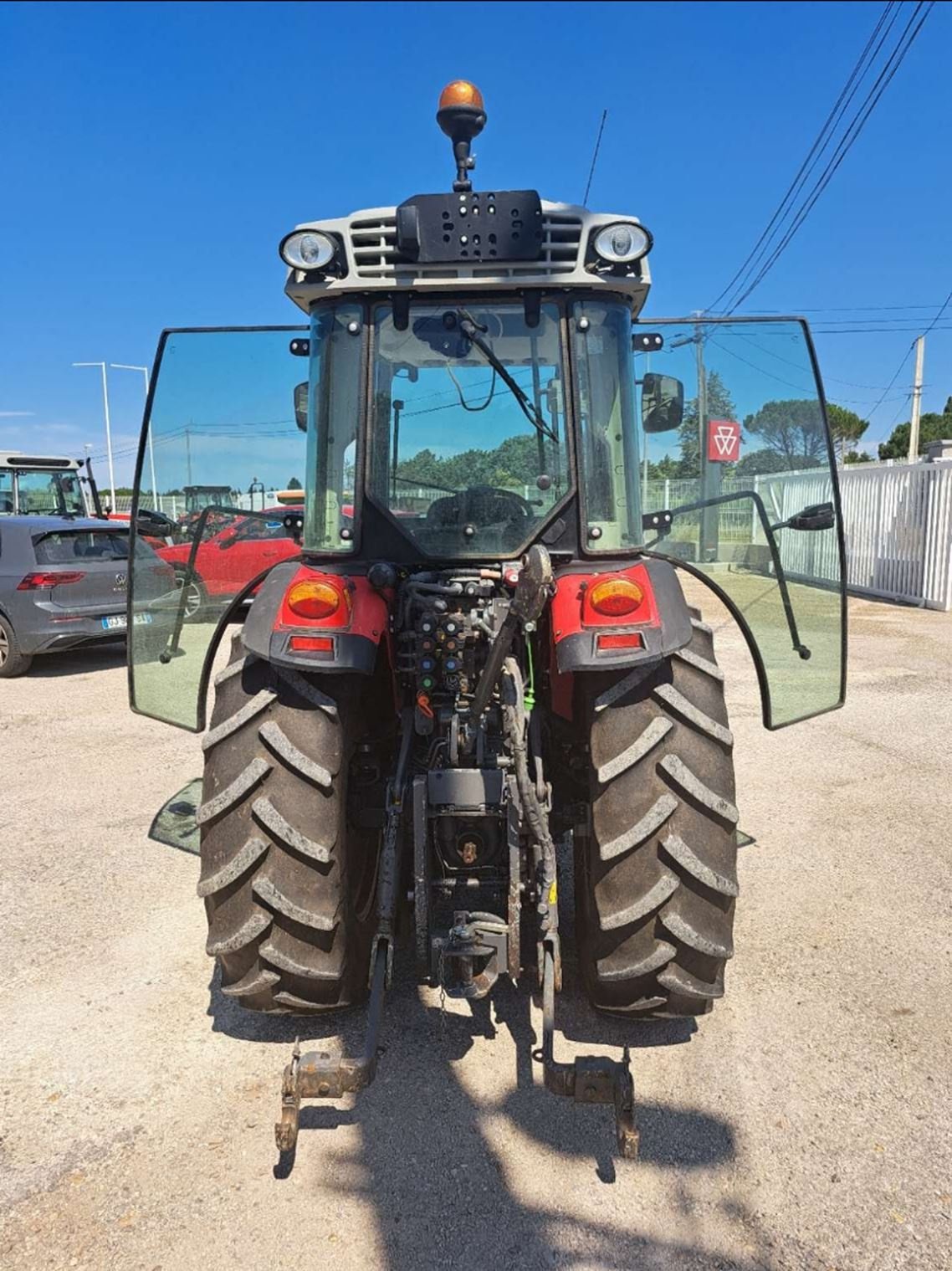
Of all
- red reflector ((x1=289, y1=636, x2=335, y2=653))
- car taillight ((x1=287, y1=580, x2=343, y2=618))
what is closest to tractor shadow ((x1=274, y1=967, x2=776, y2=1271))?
red reflector ((x1=289, y1=636, x2=335, y2=653))

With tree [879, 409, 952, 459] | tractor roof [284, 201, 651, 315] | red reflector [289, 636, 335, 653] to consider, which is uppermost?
tree [879, 409, 952, 459]

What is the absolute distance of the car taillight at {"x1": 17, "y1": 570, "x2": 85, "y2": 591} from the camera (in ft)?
29.6

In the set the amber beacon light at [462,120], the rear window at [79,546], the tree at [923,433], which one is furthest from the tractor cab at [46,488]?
the tree at [923,433]

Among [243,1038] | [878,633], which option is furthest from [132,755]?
[878,633]

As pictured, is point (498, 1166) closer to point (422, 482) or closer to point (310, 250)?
point (422, 482)

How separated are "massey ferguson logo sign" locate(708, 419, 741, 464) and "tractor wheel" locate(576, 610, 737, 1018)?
1.26 m

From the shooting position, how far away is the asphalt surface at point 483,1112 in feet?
7.07

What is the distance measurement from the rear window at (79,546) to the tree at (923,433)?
127 feet

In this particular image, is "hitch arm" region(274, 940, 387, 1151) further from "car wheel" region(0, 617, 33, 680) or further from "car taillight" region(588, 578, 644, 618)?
"car wheel" region(0, 617, 33, 680)

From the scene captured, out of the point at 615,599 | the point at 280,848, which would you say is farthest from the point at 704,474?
the point at 280,848

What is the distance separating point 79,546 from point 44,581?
0.55m

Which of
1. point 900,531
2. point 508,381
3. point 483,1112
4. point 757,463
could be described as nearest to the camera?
point 483,1112

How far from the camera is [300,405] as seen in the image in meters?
3.67

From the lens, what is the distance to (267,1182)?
2340 mm
